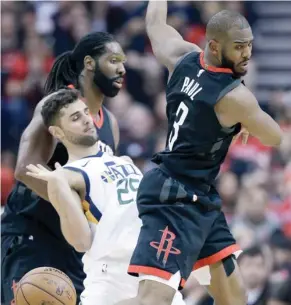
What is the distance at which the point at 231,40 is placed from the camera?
6.01m

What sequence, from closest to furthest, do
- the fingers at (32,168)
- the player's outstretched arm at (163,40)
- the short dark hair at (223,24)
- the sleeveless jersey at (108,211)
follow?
the short dark hair at (223,24), the sleeveless jersey at (108,211), the fingers at (32,168), the player's outstretched arm at (163,40)

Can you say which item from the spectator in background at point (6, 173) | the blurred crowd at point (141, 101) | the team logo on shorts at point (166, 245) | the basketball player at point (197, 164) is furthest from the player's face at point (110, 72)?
the spectator in background at point (6, 173)

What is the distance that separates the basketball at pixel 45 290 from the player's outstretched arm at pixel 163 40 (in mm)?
1431

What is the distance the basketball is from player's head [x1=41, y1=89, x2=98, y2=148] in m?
0.87

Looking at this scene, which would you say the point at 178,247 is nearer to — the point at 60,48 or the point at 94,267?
the point at 94,267

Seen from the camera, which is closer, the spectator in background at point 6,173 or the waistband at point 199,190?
the waistband at point 199,190

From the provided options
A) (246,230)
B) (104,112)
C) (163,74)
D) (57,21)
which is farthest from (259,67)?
(104,112)

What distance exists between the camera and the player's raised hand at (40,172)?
20.3 ft

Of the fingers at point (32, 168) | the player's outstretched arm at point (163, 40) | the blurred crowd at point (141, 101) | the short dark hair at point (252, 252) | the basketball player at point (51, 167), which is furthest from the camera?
the blurred crowd at point (141, 101)

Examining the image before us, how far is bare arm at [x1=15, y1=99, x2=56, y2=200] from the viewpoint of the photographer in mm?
6699

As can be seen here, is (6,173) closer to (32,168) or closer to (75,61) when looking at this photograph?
(75,61)

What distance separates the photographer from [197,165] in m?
6.14

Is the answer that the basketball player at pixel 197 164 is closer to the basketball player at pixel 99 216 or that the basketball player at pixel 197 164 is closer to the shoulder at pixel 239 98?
the shoulder at pixel 239 98

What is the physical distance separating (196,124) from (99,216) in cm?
81
